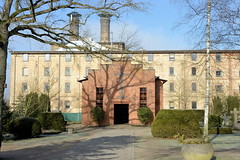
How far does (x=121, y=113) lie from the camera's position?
3856cm

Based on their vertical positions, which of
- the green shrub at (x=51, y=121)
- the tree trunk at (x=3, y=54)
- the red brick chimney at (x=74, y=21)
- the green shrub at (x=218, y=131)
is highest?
the red brick chimney at (x=74, y=21)

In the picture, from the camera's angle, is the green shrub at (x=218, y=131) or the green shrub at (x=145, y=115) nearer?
the green shrub at (x=218, y=131)

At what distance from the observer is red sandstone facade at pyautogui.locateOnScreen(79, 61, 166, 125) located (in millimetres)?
34719

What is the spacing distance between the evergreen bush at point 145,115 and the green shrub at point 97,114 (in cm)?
415

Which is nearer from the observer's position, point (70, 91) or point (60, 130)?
point (60, 130)

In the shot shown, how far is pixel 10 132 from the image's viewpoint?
20.3m

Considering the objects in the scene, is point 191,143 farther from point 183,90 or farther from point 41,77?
point 41,77

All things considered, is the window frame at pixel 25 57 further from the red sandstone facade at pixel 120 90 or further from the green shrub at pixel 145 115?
the green shrub at pixel 145 115

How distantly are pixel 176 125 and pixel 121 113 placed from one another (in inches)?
714

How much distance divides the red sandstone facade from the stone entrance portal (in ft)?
9.50

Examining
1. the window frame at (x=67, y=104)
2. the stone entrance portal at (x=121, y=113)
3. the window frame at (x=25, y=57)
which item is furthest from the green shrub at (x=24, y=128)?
the window frame at (x=25, y=57)

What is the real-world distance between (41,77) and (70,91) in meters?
6.20

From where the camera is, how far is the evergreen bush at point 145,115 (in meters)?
33.2

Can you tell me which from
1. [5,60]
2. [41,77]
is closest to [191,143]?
[5,60]
